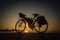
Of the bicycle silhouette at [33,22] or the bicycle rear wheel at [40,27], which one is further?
the bicycle rear wheel at [40,27]

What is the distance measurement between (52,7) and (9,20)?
3707 mm

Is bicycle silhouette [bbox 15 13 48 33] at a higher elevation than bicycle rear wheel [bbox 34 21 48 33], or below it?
higher

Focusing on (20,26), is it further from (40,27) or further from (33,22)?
(40,27)

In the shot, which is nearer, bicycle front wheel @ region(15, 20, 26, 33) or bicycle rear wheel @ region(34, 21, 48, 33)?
bicycle front wheel @ region(15, 20, 26, 33)

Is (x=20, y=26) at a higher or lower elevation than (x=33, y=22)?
lower

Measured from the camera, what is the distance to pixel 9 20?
16875mm

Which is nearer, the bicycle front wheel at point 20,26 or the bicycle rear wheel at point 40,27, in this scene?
the bicycle front wheel at point 20,26

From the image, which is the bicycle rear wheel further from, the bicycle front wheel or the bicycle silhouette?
the bicycle front wheel

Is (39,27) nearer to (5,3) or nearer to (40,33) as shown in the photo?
(40,33)

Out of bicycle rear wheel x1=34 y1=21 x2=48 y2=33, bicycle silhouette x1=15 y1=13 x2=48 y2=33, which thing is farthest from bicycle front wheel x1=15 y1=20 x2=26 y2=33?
bicycle rear wheel x1=34 y1=21 x2=48 y2=33

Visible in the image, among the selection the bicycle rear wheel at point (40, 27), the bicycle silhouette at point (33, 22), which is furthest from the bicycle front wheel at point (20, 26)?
the bicycle rear wheel at point (40, 27)

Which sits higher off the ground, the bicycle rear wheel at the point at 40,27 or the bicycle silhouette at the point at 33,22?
the bicycle silhouette at the point at 33,22

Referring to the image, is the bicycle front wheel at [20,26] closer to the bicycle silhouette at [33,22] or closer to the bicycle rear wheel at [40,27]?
the bicycle silhouette at [33,22]

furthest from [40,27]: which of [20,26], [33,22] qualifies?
[20,26]
